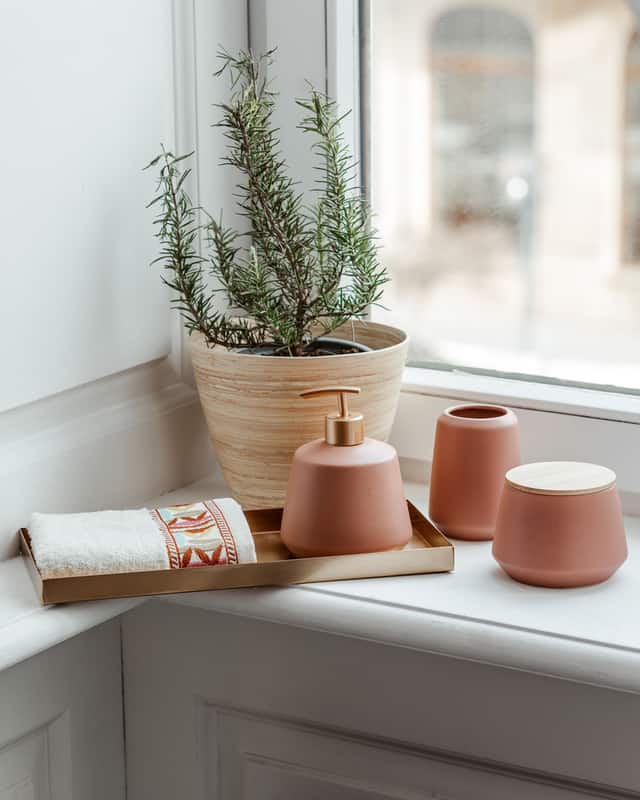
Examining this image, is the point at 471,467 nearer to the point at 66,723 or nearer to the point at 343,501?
the point at 343,501

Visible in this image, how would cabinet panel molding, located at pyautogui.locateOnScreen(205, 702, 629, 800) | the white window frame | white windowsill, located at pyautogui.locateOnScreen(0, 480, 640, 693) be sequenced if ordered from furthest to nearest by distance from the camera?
the white window frame
cabinet panel molding, located at pyautogui.locateOnScreen(205, 702, 629, 800)
white windowsill, located at pyautogui.locateOnScreen(0, 480, 640, 693)

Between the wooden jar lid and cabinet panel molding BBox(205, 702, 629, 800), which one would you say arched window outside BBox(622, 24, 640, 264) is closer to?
the wooden jar lid

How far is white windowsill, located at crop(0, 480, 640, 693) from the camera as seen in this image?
70cm

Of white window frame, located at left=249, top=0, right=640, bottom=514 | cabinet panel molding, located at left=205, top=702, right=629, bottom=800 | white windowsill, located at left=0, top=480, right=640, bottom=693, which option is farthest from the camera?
white window frame, located at left=249, top=0, right=640, bottom=514

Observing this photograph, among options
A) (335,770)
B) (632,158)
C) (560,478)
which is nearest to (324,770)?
(335,770)

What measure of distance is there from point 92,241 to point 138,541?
9.6 inches

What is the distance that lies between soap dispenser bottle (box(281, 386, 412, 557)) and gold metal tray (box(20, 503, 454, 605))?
0.01 meters

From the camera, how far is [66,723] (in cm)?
89

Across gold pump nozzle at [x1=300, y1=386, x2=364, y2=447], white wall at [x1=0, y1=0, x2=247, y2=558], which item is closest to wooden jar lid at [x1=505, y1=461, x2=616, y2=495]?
gold pump nozzle at [x1=300, y1=386, x2=364, y2=447]

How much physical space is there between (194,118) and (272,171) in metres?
0.11

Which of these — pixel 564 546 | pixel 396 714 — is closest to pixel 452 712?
pixel 396 714

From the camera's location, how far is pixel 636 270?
96 cm

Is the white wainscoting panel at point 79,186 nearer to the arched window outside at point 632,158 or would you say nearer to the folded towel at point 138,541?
the folded towel at point 138,541

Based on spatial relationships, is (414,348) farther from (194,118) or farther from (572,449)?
(194,118)
